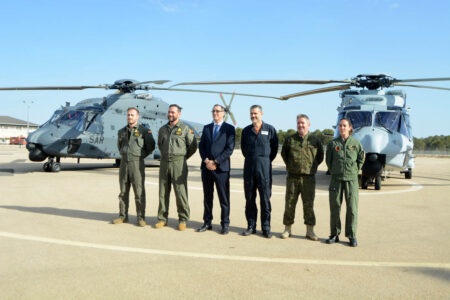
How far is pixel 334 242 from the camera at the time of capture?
489 cm

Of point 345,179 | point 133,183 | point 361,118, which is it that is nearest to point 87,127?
point 133,183

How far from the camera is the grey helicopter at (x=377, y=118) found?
9555 mm

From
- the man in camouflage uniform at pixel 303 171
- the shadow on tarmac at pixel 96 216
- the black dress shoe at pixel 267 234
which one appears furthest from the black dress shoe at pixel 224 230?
the man in camouflage uniform at pixel 303 171

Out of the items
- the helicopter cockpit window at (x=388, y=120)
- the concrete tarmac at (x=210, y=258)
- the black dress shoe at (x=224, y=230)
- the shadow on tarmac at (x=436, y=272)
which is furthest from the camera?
the helicopter cockpit window at (x=388, y=120)

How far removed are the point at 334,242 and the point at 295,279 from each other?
165 centimetres

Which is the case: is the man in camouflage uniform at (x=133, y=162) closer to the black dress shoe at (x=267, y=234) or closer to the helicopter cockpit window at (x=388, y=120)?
the black dress shoe at (x=267, y=234)

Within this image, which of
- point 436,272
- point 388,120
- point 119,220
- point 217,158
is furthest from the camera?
point 388,120

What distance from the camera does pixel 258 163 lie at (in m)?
5.18

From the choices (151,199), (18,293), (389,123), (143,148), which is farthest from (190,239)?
(389,123)

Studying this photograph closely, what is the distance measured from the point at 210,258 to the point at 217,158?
5.68 feet

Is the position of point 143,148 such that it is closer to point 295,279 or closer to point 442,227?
point 295,279

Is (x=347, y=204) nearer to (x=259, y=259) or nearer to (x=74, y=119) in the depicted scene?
(x=259, y=259)

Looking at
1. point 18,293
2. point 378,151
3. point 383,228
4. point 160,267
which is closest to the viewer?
point 18,293

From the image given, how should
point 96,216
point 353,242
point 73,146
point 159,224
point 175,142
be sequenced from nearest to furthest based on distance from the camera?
point 353,242 → point 159,224 → point 175,142 → point 96,216 → point 73,146
